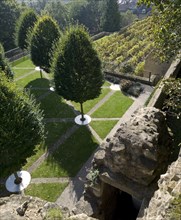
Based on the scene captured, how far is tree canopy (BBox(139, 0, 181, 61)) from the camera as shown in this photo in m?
11.1

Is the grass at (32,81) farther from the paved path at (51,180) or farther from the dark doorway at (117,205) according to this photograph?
the dark doorway at (117,205)

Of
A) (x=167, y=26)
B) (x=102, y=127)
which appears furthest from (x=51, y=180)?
(x=167, y=26)

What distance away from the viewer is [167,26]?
1155 centimetres

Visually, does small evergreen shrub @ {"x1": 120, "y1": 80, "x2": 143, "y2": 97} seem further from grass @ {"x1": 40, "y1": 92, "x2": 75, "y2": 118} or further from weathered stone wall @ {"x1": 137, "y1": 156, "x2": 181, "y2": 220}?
weathered stone wall @ {"x1": 137, "y1": 156, "x2": 181, "y2": 220}

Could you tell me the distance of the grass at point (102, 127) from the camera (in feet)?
80.0

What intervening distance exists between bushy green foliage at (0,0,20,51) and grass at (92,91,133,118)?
32022 millimetres

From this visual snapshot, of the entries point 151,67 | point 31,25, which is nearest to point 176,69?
point 151,67

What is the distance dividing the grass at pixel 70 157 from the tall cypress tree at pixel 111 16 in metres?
45.9

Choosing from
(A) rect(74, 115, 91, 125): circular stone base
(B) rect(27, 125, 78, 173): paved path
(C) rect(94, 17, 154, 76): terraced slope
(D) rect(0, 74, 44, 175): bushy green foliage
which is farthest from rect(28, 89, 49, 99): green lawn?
(D) rect(0, 74, 44, 175): bushy green foliage

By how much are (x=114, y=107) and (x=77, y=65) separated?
8.01m

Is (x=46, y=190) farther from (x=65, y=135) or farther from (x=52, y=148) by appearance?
(x=65, y=135)

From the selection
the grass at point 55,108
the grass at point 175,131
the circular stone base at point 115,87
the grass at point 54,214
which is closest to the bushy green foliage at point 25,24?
the grass at point 55,108

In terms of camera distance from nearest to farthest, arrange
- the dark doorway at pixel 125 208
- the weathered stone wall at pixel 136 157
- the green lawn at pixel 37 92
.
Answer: the weathered stone wall at pixel 136 157 < the dark doorway at pixel 125 208 < the green lawn at pixel 37 92

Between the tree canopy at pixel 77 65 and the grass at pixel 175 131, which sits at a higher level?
the tree canopy at pixel 77 65
